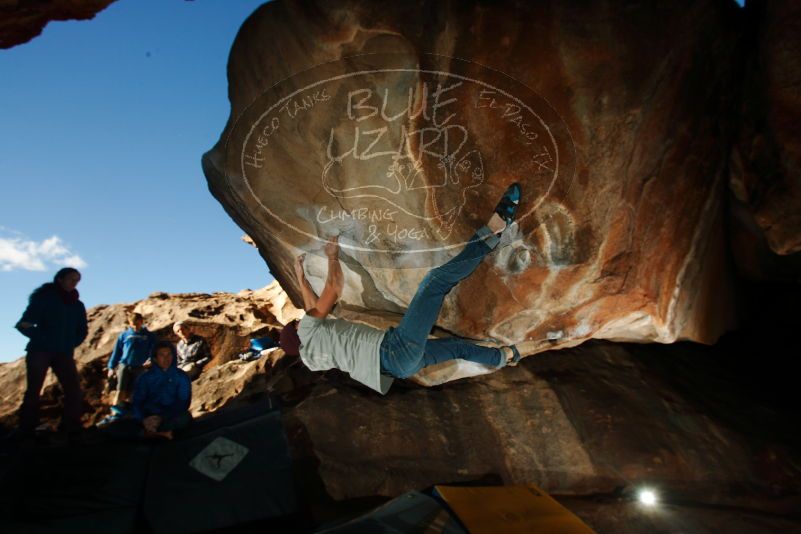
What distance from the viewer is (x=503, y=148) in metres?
3.18

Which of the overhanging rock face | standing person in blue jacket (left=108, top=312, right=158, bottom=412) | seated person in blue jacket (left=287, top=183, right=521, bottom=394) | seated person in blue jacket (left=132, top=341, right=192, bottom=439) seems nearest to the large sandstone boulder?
the overhanging rock face

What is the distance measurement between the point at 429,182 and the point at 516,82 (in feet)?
3.23

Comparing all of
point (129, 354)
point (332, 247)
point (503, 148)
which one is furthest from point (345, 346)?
point (129, 354)

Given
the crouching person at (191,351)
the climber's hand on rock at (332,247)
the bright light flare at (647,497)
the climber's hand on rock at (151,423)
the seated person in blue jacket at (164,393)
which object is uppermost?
the climber's hand on rock at (332,247)

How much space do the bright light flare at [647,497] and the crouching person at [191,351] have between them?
7.06m

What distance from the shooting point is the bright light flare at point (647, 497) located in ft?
12.0

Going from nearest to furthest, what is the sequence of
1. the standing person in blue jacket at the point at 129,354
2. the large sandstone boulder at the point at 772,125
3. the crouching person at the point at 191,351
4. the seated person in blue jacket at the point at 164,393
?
the large sandstone boulder at the point at 772,125 < the seated person in blue jacket at the point at 164,393 < the standing person in blue jacket at the point at 129,354 < the crouching person at the point at 191,351

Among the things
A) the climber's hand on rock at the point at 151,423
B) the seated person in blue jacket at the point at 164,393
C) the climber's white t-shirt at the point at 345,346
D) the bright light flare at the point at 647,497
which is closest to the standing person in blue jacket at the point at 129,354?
the seated person in blue jacket at the point at 164,393

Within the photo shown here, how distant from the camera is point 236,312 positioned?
9.65m

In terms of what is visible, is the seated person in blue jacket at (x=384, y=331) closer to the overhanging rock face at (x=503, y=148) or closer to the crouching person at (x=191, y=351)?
the overhanging rock face at (x=503, y=148)

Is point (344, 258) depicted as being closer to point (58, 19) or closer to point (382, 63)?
point (382, 63)

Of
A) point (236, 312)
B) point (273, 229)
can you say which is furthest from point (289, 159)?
point (236, 312)

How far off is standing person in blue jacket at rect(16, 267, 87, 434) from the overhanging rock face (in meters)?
2.25

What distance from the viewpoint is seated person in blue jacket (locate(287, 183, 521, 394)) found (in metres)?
3.06
